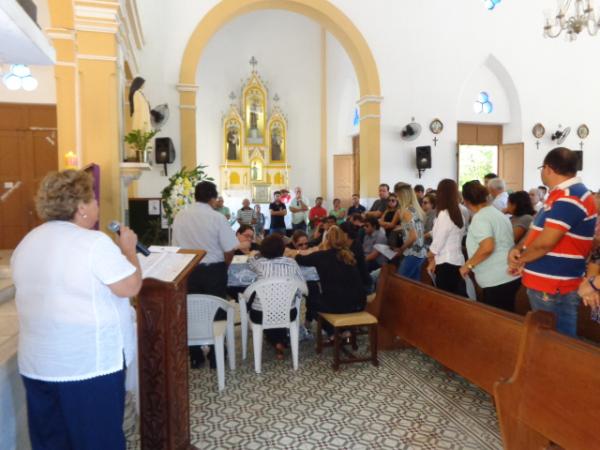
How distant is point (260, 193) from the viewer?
13.1 metres

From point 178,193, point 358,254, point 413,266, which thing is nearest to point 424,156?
point 413,266

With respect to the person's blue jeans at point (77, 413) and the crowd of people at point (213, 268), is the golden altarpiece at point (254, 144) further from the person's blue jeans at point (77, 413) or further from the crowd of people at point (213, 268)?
the person's blue jeans at point (77, 413)

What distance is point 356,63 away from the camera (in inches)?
373

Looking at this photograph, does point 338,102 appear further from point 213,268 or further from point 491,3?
point 213,268

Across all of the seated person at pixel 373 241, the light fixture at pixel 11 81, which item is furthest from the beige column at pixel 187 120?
the seated person at pixel 373 241

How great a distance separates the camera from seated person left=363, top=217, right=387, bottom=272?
17.6 ft

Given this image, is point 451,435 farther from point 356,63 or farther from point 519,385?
point 356,63

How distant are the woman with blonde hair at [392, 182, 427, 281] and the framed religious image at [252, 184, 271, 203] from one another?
27.4ft

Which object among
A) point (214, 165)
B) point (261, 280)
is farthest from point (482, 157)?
point (261, 280)

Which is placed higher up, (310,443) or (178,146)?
(178,146)

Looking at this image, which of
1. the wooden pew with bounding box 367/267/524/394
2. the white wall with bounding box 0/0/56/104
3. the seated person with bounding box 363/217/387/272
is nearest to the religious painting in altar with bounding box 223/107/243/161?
the white wall with bounding box 0/0/56/104

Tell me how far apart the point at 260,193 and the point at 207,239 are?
30.6ft

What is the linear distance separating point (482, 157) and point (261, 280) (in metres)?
9.15

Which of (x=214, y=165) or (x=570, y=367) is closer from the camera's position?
(x=570, y=367)
